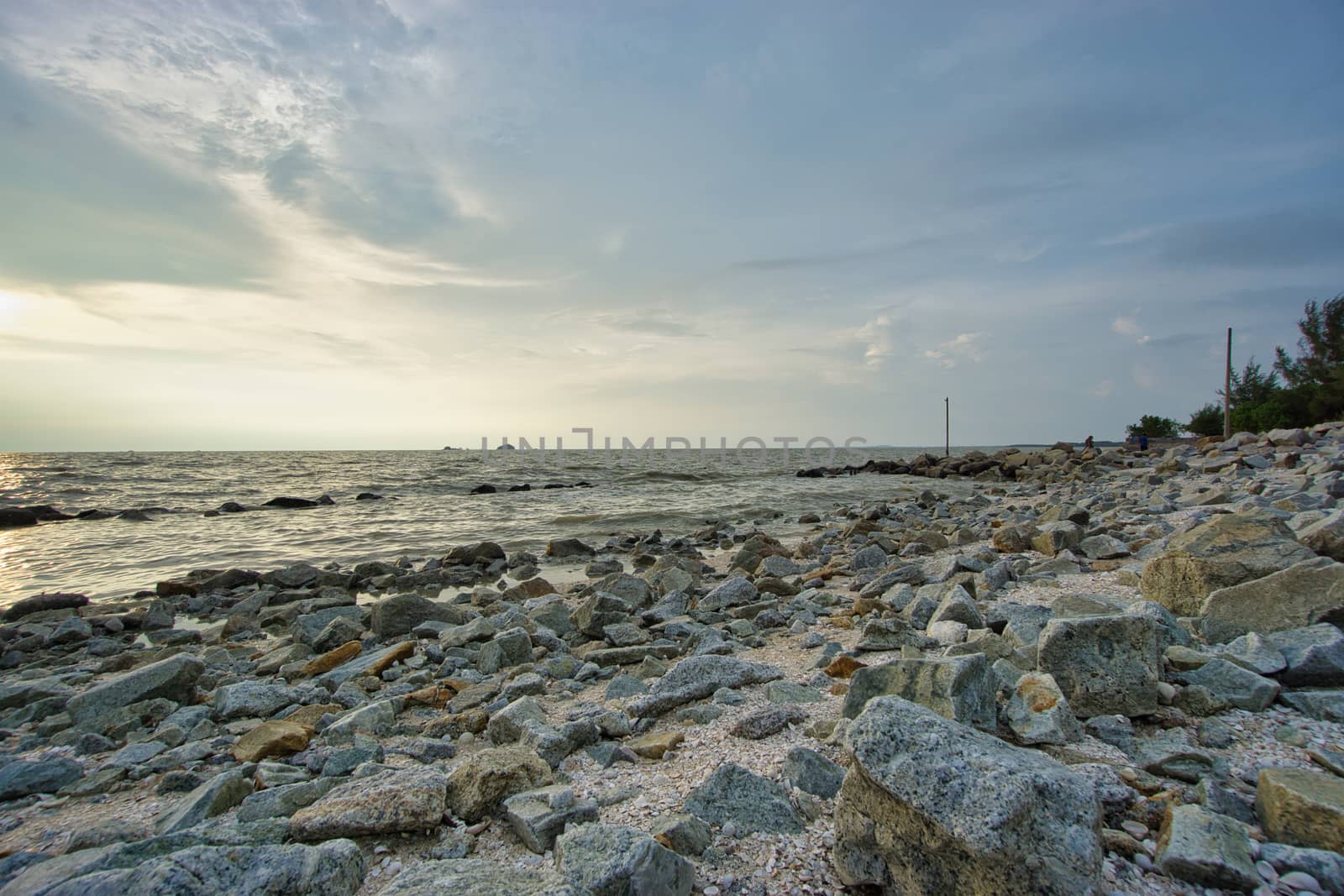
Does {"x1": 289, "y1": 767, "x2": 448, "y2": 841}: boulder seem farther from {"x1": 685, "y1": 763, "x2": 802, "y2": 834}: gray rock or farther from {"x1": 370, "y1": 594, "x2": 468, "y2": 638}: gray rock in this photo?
{"x1": 370, "y1": 594, "x2": 468, "y2": 638}: gray rock

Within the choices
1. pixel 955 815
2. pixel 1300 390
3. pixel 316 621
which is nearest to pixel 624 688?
pixel 955 815

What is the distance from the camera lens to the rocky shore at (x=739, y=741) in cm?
164

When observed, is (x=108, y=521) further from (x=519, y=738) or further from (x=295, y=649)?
(x=519, y=738)

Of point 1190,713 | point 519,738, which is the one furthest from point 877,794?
point 519,738

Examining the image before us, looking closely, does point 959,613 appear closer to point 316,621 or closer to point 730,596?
point 730,596

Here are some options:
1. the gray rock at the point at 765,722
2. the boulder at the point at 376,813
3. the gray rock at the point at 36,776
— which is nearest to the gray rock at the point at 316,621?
the gray rock at the point at 36,776

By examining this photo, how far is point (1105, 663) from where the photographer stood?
8.22 feet

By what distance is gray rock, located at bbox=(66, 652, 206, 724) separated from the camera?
12.8 ft

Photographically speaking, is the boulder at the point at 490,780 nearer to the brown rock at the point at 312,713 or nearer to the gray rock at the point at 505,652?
the brown rock at the point at 312,713

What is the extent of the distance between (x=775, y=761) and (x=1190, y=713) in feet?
5.10

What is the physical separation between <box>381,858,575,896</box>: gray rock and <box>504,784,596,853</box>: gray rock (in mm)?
176

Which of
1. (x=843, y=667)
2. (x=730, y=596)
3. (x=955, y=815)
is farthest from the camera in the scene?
(x=730, y=596)

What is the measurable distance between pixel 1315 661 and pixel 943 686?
1489mm

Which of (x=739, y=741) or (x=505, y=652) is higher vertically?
(x=739, y=741)
